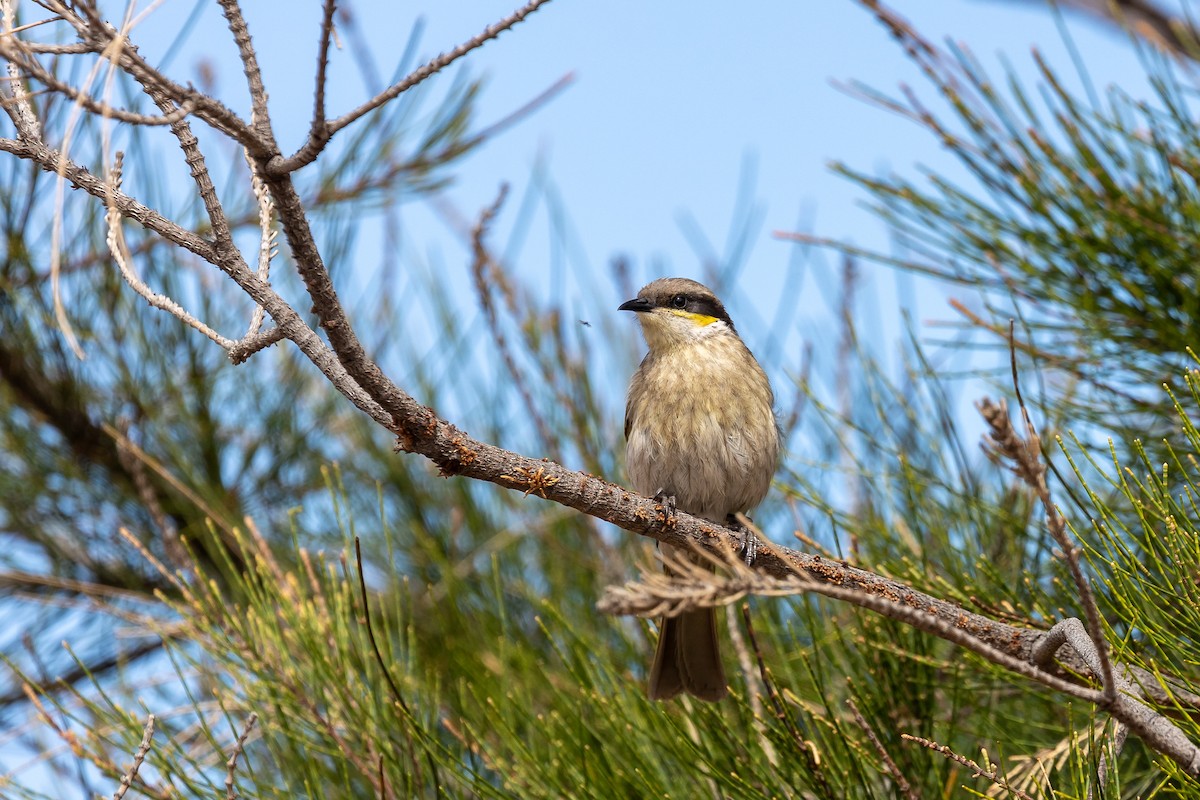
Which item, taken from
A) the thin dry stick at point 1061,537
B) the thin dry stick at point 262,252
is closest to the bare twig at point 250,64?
the thin dry stick at point 262,252

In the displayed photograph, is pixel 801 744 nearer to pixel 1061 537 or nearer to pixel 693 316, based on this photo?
pixel 1061 537

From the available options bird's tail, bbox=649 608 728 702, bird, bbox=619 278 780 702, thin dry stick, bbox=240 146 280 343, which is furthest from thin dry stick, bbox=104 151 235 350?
bird, bbox=619 278 780 702

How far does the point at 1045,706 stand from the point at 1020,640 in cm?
98

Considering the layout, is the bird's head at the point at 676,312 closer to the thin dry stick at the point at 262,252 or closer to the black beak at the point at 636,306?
the black beak at the point at 636,306

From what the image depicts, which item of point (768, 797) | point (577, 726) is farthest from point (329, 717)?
point (768, 797)

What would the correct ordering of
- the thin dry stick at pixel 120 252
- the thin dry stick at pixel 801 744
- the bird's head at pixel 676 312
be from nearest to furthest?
the thin dry stick at pixel 120 252 < the thin dry stick at pixel 801 744 < the bird's head at pixel 676 312

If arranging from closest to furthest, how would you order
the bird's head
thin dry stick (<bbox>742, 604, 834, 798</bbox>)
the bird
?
thin dry stick (<bbox>742, 604, 834, 798</bbox>), the bird, the bird's head

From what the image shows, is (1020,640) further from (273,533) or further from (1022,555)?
(273,533)

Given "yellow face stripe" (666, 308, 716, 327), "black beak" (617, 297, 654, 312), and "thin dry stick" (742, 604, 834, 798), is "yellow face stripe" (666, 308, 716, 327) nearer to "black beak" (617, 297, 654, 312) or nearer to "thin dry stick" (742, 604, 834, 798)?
"black beak" (617, 297, 654, 312)

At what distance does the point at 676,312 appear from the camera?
4109 millimetres

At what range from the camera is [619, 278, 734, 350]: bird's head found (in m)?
4.01

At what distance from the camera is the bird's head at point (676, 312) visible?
4012mm

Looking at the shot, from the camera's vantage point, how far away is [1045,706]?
2967mm

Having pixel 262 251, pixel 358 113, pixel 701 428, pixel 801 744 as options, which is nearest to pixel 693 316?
pixel 701 428
